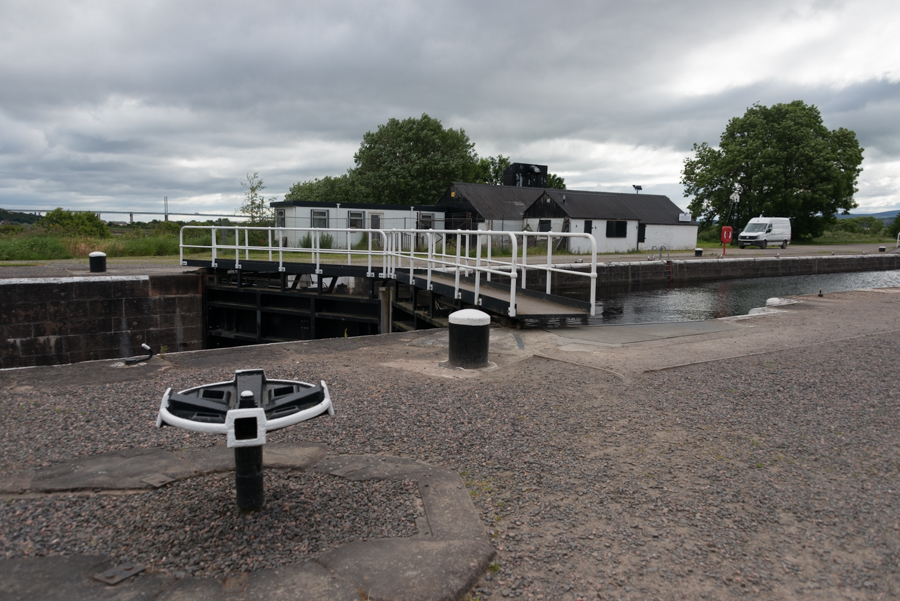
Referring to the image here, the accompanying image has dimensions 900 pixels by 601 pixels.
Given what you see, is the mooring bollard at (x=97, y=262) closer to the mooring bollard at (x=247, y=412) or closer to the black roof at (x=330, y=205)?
the mooring bollard at (x=247, y=412)

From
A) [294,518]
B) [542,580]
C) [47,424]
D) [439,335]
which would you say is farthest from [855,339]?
[47,424]

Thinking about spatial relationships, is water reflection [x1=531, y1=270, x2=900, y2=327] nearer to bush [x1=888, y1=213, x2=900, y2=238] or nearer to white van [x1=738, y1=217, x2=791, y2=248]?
white van [x1=738, y1=217, x2=791, y2=248]

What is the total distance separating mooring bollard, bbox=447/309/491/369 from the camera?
6637mm

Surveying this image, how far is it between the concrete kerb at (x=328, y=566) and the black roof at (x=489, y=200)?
3317 cm

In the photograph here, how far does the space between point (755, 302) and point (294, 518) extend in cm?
2151

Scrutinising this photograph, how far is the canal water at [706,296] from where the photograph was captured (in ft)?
57.1

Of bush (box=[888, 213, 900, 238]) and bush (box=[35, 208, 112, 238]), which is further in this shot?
bush (box=[888, 213, 900, 238])

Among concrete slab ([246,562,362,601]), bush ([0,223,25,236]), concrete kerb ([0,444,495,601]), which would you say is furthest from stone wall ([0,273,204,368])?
bush ([0,223,25,236])

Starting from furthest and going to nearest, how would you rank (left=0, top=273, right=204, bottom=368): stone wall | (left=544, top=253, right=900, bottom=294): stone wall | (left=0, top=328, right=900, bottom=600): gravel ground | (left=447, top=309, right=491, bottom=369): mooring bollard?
(left=544, top=253, right=900, bottom=294): stone wall → (left=0, top=273, right=204, bottom=368): stone wall → (left=447, top=309, right=491, bottom=369): mooring bollard → (left=0, top=328, right=900, bottom=600): gravel ground

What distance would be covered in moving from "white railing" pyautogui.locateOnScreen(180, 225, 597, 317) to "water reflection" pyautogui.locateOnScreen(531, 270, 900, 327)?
1604 mm

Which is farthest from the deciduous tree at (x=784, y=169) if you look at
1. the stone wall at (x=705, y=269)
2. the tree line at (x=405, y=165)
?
the tree line at (x=405, y=165)

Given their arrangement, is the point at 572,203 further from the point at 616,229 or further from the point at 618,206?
the point at 618,206

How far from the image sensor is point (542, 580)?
2.71 metres

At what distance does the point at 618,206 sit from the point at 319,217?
61.8ft
